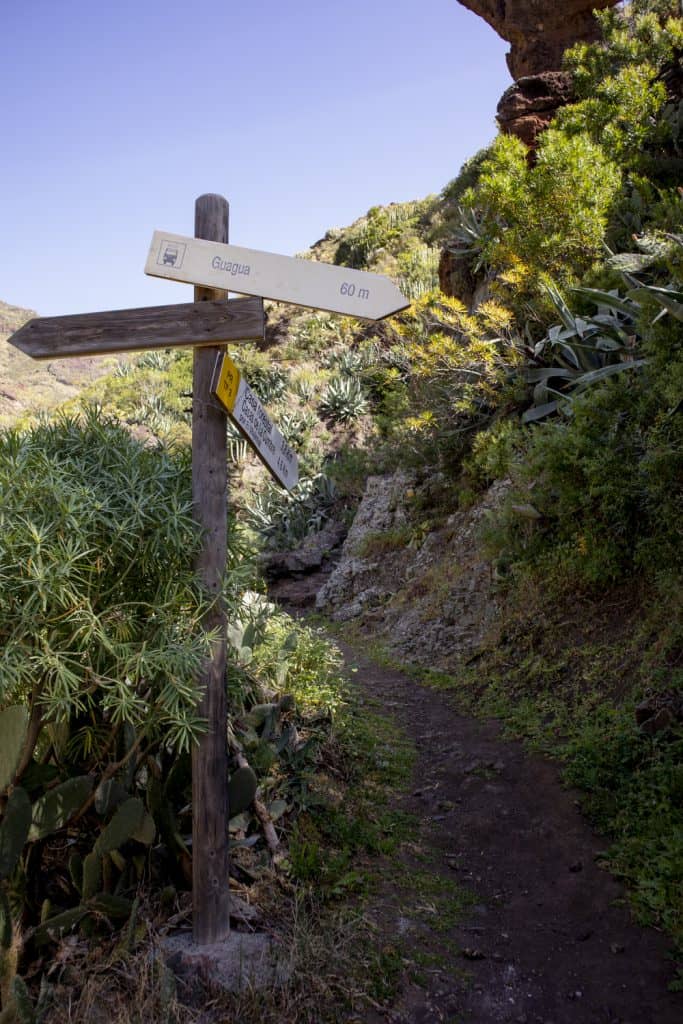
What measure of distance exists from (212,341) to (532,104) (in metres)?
14.5

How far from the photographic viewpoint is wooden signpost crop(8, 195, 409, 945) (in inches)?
137

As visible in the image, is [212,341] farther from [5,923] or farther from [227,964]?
[227,964]

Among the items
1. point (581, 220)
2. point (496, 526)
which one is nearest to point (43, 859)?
point (496, 526)

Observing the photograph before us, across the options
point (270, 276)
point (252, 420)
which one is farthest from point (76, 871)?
point (270, 276)

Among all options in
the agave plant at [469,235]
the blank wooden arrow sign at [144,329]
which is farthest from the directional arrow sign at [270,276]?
the agave plant at [469,235]

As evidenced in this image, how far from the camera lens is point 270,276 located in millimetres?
3543

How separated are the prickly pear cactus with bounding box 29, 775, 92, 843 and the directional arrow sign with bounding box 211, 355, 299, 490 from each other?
1678 mm

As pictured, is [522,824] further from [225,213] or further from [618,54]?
[618,54]

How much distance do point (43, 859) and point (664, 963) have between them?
118 inches

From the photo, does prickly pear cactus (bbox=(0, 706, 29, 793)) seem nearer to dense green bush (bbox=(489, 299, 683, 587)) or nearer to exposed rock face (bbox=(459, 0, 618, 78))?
dense green bush (bbox=(489, 299, 683, 587))

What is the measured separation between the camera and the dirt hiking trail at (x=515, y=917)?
342 cm

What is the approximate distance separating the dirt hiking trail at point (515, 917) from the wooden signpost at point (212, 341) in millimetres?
1052

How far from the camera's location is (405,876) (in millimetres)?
4477

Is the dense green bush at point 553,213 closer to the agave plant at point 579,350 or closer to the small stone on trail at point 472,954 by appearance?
the agave plant at point 579,350
